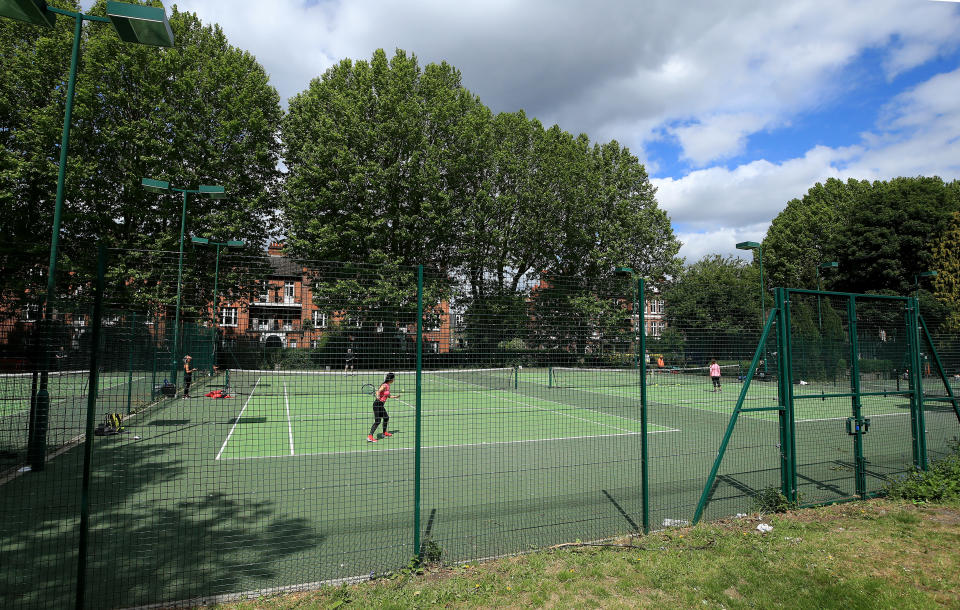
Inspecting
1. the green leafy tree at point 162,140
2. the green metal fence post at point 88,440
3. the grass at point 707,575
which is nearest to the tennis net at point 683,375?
the grass at point 707,575

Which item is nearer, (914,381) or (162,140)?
(914,381)

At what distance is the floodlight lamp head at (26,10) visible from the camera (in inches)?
196

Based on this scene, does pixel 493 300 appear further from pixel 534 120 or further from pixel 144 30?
pixel 534 120

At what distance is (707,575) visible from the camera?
4547 millimetres

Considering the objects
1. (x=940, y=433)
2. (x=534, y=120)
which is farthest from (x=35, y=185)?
(x=940, y=433)

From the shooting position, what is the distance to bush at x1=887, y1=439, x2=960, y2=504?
6.84 meters

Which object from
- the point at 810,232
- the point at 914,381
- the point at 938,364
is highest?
the point at 810,232

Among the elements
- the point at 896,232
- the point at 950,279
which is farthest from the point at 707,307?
the point at 896,232

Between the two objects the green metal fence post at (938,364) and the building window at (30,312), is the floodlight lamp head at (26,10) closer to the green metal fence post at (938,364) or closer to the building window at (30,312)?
the building window at (30,312)

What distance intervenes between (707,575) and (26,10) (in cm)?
883

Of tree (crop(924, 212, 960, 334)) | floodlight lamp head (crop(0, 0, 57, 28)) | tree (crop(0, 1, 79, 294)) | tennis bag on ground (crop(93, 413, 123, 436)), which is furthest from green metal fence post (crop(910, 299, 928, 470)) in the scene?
tree (crop(0, 1, 79, 294))

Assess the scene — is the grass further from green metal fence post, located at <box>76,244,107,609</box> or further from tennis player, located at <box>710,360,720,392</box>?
tennis player, located at <box>710,360,720,392</box>

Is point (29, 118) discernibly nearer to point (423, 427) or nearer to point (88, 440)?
point (423, 427)

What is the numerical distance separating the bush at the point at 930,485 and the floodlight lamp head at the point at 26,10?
12.1m
